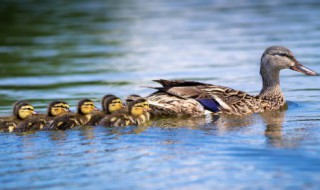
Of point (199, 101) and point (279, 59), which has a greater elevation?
point (279, 59)

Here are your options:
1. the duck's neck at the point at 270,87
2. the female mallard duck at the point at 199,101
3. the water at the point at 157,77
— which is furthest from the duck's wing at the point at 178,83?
the duck's neck at the point at 270,87

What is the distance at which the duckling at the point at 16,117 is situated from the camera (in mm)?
10297

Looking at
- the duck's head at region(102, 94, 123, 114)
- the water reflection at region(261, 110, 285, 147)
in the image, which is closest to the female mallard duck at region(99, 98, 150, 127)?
the duck's head at region(102, 94, 123, 114)

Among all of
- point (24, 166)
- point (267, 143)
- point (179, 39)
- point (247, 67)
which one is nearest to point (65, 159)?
point (24, 166)

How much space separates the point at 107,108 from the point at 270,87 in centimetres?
249

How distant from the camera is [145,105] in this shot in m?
10.8

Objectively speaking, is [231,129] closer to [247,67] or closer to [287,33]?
[247,67]

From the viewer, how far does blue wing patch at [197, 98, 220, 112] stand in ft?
37.2

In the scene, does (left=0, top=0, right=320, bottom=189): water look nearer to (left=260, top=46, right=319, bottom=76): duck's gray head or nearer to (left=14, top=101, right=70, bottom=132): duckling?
(left=14, top=101, right=70, bottom=132): duckling

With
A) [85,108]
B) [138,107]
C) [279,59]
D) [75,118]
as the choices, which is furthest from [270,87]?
[75,118]

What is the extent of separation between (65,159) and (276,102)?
150 inches

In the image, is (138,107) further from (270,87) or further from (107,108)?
(270,87)

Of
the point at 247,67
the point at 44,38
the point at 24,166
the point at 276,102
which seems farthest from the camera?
the point at 44,38

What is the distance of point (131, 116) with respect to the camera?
34.7 ft
